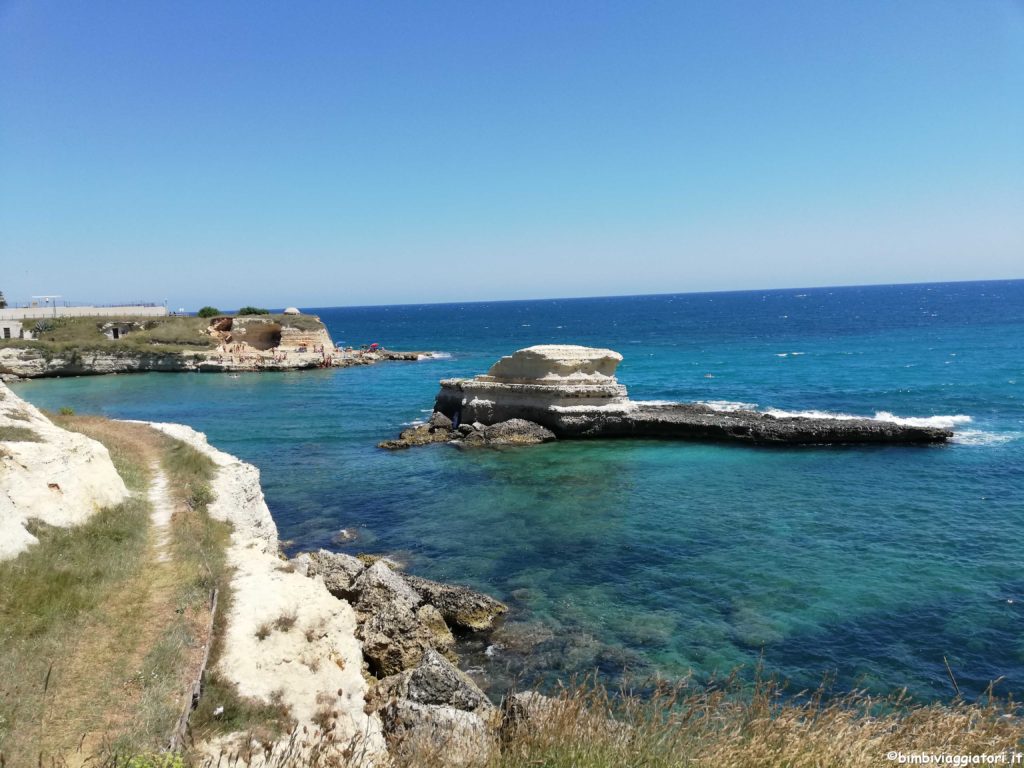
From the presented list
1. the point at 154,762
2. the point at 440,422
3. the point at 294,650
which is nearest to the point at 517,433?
the point at 440,422

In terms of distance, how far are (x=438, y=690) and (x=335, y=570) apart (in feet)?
19.7

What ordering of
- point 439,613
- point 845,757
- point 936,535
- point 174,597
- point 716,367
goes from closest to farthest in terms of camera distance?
point 845,757
point 174,597
point 439,613
point 936,535
point 716,367

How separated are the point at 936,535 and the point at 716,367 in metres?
44.3

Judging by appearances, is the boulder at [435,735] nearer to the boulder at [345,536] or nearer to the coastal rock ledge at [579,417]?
the boulder at [345,536]

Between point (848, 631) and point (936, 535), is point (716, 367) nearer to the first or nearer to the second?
point (936, 535)

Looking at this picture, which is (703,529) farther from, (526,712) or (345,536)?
(526,712)

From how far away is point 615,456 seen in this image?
29.8 meters

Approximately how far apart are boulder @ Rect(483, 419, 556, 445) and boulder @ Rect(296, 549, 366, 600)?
17.0 metres

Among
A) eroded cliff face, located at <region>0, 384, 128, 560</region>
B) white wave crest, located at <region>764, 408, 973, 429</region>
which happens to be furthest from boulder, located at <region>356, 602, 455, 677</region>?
white wave crest, located at <region>764, 408, 973, 429</region>

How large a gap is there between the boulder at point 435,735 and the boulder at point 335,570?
517cm

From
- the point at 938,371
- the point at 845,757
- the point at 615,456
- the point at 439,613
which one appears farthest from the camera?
the point at 938,371

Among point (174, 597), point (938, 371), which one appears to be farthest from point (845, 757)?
point (938, 371)

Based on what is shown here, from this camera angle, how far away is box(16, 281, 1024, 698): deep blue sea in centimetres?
1278

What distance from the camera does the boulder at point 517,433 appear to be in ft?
107
